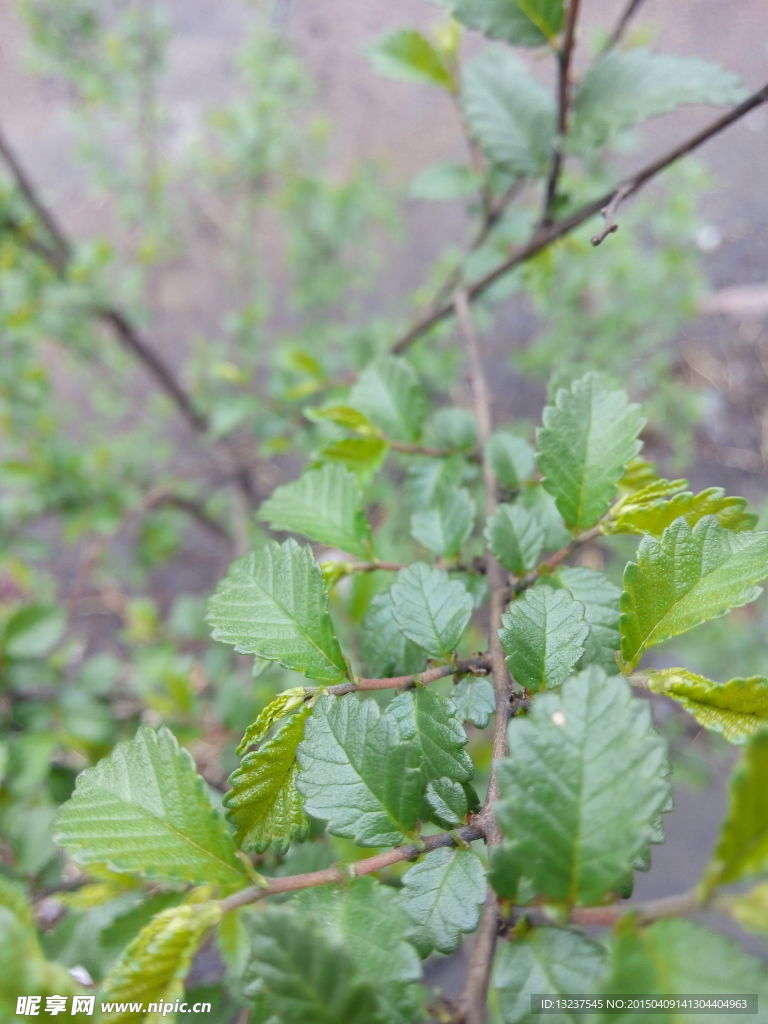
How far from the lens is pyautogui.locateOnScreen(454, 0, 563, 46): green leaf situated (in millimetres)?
715

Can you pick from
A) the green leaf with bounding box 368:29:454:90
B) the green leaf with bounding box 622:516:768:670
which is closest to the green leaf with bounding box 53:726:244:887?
the green leaf with bounding box 622:516:768:670

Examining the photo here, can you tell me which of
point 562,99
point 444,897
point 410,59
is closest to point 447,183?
point 410,59

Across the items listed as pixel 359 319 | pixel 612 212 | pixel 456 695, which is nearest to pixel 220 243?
pixel 359 319

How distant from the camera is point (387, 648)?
0.61 meters

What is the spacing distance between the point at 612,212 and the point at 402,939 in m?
0.62

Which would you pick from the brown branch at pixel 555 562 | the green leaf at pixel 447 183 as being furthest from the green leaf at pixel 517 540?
the green leaf at pixel 447 183

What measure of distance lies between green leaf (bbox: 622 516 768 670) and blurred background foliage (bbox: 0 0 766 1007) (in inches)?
12.4

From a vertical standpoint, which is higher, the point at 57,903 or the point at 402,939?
the point at 402,939

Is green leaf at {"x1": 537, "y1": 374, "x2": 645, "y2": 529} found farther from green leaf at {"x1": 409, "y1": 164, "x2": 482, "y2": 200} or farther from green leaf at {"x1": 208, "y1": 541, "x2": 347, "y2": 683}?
green leaf at {"x1": 409, "y1": 164, "x2": 482, "y2": 200}

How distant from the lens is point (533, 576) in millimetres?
599

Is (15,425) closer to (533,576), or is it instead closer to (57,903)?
(57,903)

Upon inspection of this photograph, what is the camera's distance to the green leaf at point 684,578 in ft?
1.58

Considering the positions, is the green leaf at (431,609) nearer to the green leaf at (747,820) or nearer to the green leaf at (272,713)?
the green leaf at (272,713)

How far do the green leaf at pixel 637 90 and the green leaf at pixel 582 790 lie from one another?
2.16 feet
